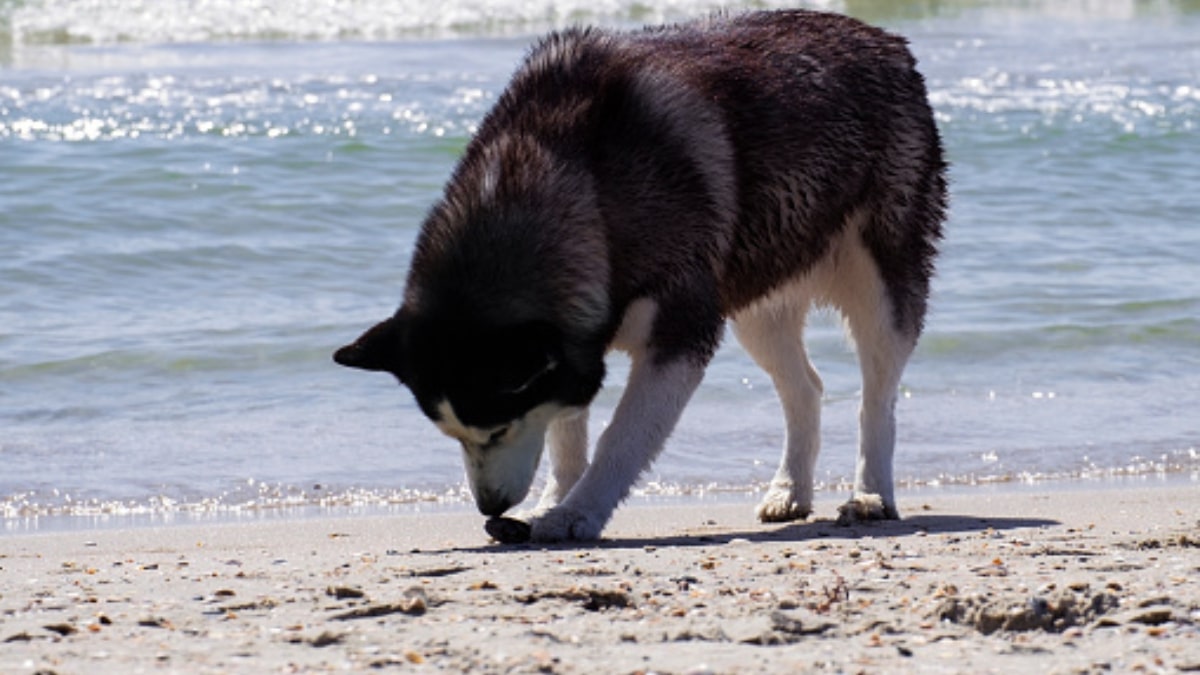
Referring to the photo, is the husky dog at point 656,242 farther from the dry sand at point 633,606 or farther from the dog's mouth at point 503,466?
the dry sand at point 633,606

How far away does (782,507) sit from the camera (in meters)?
6.90

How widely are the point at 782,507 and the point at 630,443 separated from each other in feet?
3.13

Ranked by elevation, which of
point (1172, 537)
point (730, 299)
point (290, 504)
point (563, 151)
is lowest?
point (290, 504)

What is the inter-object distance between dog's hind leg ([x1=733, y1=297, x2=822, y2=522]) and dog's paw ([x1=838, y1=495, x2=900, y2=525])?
0.27m

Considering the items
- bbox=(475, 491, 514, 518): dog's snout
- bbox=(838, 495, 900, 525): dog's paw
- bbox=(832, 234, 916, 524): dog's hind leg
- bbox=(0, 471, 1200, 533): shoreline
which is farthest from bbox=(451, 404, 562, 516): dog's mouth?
bbox=(832, 234, 916, 524): dog's hind leg

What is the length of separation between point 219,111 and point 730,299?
10.6 meters

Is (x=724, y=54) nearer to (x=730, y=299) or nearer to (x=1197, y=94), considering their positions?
(x=730, y=299)

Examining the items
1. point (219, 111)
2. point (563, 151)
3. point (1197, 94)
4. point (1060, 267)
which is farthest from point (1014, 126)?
point (563, 151)

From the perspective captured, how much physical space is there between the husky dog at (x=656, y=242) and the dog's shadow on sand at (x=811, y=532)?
0.36 ft

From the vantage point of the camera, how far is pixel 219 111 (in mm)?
16375

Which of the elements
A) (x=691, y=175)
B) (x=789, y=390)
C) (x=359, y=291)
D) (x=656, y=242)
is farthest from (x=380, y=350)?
(x=359, y=291)

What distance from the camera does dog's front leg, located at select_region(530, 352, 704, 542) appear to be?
6.11 meters

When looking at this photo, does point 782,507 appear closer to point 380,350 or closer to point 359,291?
point 380,350

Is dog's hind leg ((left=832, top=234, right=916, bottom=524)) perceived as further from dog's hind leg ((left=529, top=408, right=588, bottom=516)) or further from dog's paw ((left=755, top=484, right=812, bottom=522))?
dog's hind leg ((left=529, top=408, right=588, bottom=516))
